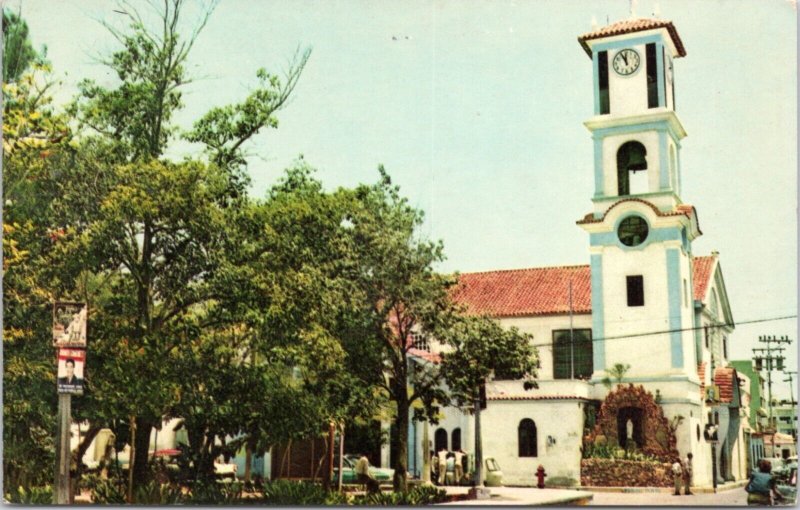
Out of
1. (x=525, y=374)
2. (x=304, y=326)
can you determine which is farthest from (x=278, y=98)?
(x=525, y=374)

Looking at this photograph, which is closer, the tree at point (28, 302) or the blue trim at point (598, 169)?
the tree at point (28, 302)

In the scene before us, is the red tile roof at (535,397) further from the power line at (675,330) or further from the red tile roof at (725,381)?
the red tile roof at (725,381)

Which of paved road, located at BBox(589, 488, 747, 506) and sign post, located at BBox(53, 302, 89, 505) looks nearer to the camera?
sign post, located at BBox(53, 302, 89, 505)

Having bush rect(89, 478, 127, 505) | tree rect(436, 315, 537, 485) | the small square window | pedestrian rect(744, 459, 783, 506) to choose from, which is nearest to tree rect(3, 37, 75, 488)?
bush rect(89, 478, 127, 505)

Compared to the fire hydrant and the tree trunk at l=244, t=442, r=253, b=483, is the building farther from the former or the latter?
the tree trunk at l=244, t=442, r=253, b=483

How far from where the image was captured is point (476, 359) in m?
16.1

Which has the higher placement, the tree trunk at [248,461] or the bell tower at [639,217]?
the bell tower at [639,217]

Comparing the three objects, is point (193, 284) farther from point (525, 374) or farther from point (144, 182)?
point (525, 374)

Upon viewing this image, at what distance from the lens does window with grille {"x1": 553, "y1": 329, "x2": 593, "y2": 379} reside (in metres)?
16.5

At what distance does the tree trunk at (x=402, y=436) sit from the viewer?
15859 millimetres

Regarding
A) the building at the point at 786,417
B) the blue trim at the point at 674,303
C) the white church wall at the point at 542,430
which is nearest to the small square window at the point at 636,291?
the blue trim at the point at 674,303

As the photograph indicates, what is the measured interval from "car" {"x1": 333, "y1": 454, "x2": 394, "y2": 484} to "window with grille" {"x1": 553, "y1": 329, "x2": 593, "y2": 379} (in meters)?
3.00

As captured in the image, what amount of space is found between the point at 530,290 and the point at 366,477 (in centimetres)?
398

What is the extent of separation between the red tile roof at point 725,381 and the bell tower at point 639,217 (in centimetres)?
38
